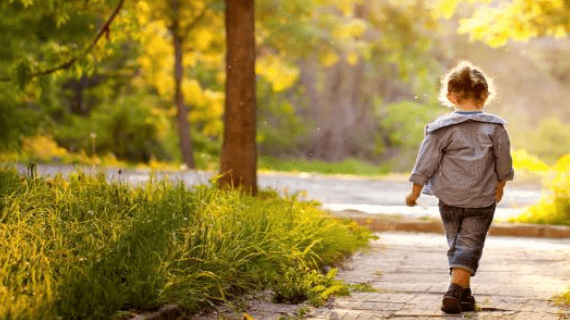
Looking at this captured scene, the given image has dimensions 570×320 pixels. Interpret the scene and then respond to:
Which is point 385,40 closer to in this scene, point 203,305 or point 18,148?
point 18,148

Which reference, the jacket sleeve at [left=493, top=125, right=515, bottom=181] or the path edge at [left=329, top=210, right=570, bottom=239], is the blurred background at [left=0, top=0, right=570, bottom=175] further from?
the jacket sleeve at [left=493, top=125, right=515, bottom=181]

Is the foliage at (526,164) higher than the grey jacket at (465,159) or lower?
lower

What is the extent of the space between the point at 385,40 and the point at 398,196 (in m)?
11.0

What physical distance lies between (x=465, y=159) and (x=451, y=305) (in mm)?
948

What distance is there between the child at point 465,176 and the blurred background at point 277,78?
3.38 meters

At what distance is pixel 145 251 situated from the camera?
6277 mm

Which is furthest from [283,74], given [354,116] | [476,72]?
[476,72]

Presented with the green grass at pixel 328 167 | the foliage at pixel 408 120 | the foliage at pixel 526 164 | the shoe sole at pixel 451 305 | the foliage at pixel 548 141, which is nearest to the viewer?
the shoe sole at pixel 451 305

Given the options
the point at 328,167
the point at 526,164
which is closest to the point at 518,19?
the point at 526,164

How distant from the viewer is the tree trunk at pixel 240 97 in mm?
11680

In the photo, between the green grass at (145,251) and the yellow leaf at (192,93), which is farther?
the yellow leaf at (192,93)

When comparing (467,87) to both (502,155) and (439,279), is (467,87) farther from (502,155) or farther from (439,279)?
(439,279)

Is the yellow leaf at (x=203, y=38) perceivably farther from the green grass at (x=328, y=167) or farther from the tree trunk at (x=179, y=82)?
the green grass at (x=328, y=167)

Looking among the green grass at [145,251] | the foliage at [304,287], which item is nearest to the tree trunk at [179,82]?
the green grass at [145,251]
